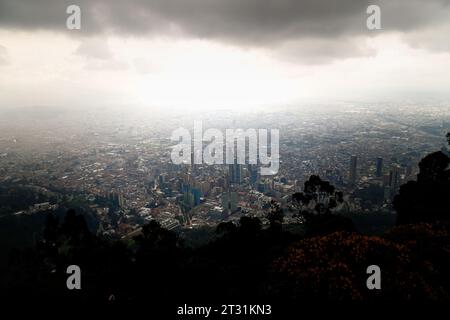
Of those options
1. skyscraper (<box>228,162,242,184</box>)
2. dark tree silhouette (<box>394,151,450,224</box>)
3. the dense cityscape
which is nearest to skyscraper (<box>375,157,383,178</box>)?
the dense cityscape

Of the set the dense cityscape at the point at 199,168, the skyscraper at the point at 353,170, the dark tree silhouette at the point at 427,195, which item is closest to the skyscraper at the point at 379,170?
the dense cityscape at the point at 199,168

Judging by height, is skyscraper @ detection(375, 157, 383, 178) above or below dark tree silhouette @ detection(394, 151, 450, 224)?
below

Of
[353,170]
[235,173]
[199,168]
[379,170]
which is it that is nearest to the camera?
[353,170]

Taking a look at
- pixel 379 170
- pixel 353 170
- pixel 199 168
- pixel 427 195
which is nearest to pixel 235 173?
pixel 199 168

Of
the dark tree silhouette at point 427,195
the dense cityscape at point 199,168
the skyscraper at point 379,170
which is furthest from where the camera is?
the skyscraper at point 379,170

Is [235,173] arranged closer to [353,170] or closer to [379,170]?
[353,170]

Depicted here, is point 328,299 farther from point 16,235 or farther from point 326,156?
point 326,156

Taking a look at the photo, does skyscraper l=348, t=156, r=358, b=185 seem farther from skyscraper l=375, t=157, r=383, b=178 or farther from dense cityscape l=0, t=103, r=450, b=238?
skyscraper l=375, t=157, r=383, b=178

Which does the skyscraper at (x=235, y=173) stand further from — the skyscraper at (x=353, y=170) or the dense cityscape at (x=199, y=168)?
the skyscraper at (x=353, y=170)

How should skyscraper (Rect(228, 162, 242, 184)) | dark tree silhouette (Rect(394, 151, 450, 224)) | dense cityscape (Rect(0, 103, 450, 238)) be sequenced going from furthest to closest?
skyscraper (Rect(228, 162, 242, 184)), dense cityscape (Rect(0, 103, 450, 238)), dark tree silhouette (Rect(394, 151, 450, 224))

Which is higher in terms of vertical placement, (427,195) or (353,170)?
(427,195)

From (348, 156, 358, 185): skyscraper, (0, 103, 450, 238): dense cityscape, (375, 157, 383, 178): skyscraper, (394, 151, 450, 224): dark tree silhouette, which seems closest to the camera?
(394, 151, 450, 224): dark tree silhouette
